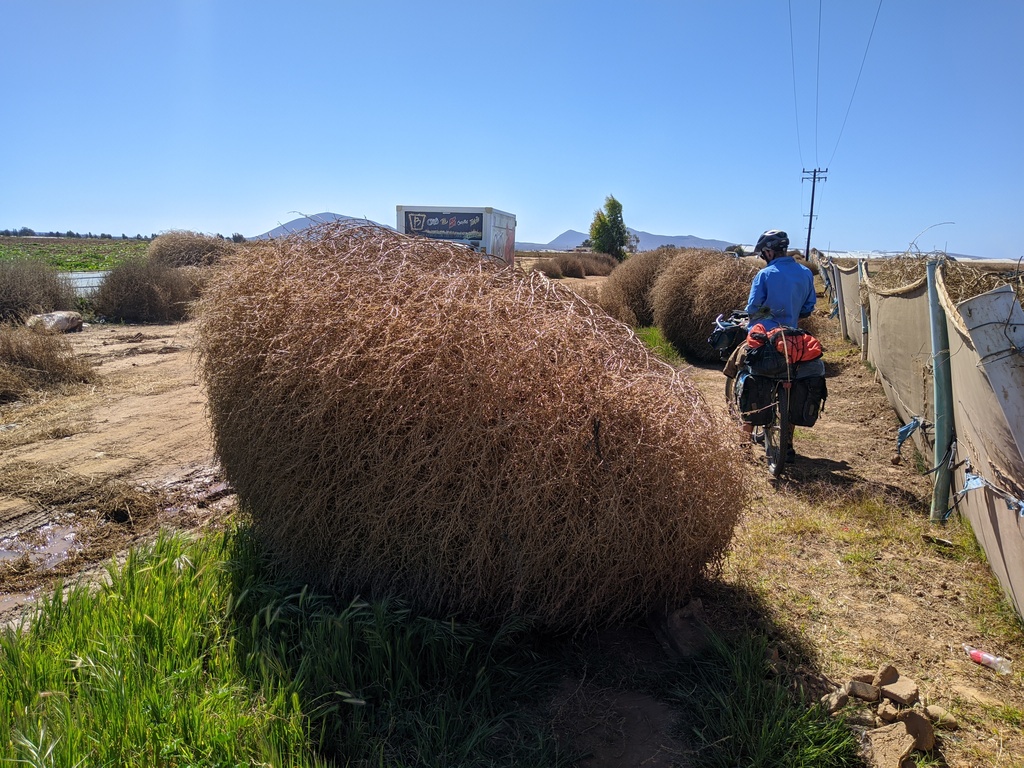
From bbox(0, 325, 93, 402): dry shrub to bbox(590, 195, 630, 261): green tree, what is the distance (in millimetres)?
36210

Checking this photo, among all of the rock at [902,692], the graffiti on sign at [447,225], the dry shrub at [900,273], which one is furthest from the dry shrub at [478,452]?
the graffiti on sign at [447,225]

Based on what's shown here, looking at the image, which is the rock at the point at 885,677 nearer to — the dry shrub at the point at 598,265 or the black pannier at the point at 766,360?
the black pannier at the point at 766,360

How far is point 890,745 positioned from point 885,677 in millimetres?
Answer: 338

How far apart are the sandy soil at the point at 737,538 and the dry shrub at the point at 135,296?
364 inches

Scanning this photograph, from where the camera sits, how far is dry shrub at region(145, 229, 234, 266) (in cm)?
2466

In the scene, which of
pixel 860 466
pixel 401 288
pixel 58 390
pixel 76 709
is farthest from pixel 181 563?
pixel 58 390

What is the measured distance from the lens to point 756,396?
550 cm

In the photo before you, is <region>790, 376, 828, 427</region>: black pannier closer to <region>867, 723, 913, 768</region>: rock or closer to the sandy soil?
the sandy soil

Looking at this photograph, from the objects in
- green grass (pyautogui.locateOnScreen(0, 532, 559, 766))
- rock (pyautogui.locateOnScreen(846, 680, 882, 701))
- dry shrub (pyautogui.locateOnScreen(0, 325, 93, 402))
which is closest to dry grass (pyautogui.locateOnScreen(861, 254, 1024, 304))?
rock (pyautogui.locateOnScreen(846, 680, 882, 701))

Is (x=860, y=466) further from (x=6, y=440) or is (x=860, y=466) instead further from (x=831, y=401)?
(x=6, y=440)

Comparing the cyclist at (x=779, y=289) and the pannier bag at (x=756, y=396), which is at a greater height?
the cyclist at (x=779, y=289)

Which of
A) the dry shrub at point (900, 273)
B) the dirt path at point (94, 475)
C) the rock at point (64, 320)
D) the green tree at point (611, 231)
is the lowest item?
the dirt path at point (94, 475)

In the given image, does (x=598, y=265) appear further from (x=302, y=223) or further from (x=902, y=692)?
(x=902, y=692)

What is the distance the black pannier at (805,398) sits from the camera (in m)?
5.38
